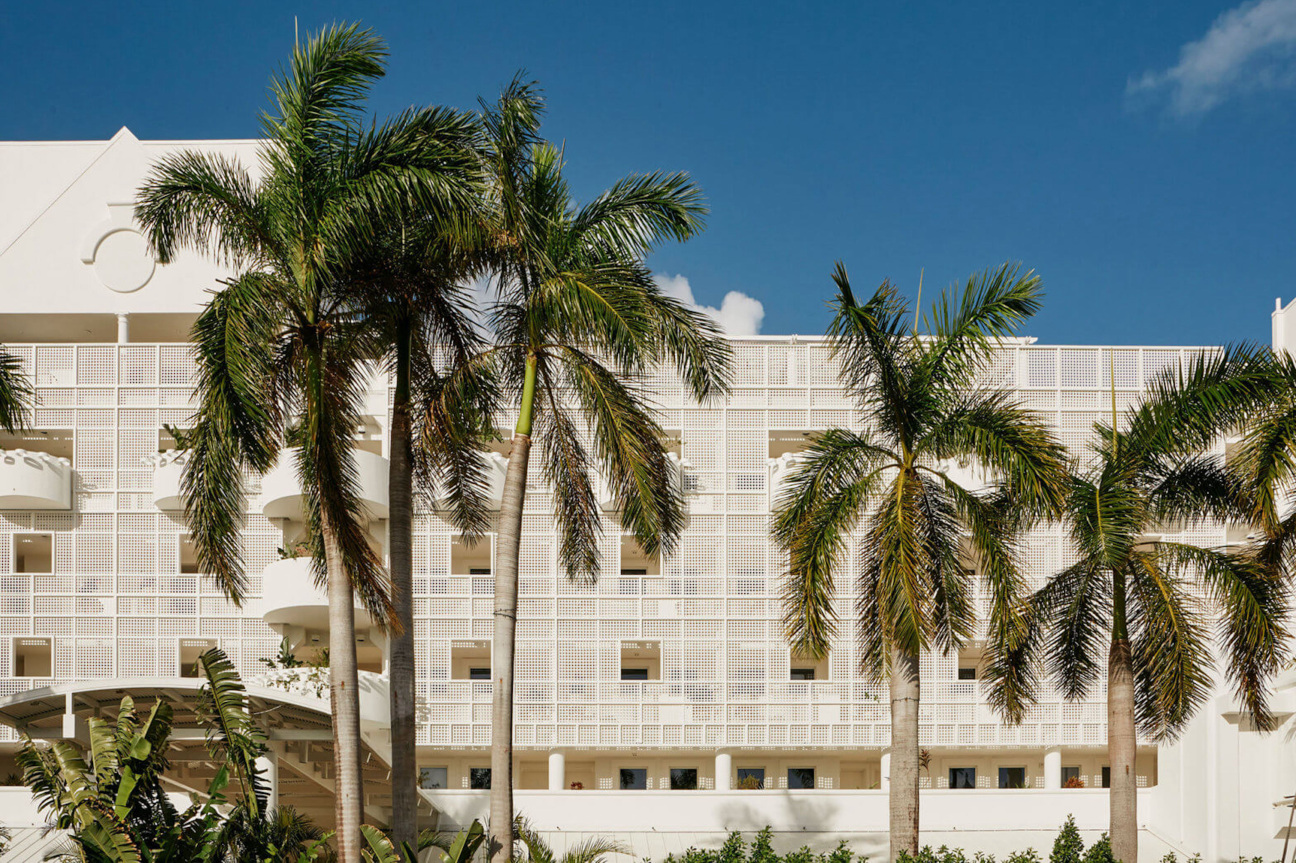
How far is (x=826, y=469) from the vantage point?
20031mm

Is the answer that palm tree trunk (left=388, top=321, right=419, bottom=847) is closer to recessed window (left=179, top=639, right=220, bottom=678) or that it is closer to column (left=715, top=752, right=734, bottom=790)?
column (left=715, top=752, right=734, bottom=790)

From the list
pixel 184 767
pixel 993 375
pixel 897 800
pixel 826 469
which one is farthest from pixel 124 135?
pixel 897 800

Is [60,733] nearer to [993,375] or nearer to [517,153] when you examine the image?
[517,153]

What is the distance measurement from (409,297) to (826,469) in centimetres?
676

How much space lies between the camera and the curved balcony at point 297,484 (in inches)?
1519

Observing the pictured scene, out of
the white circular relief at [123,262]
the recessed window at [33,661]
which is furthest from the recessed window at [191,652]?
the white circular relief at [123,262]

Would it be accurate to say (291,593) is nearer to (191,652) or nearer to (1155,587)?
(191,652)

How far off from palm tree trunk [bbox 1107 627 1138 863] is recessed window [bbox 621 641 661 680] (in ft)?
70.8

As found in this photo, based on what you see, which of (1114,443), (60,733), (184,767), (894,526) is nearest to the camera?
(894,526)

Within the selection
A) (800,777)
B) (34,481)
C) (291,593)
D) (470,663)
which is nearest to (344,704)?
(291,593)

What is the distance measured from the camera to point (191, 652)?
40.9 metres

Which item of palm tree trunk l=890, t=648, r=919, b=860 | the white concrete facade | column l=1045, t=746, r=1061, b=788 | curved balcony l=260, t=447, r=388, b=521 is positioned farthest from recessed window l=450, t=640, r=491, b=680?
palm tree trunk l=890, t=648, r=919, b=860

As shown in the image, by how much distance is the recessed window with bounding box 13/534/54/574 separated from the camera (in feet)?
137

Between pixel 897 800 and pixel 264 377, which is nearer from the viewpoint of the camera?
pixel 264 377
